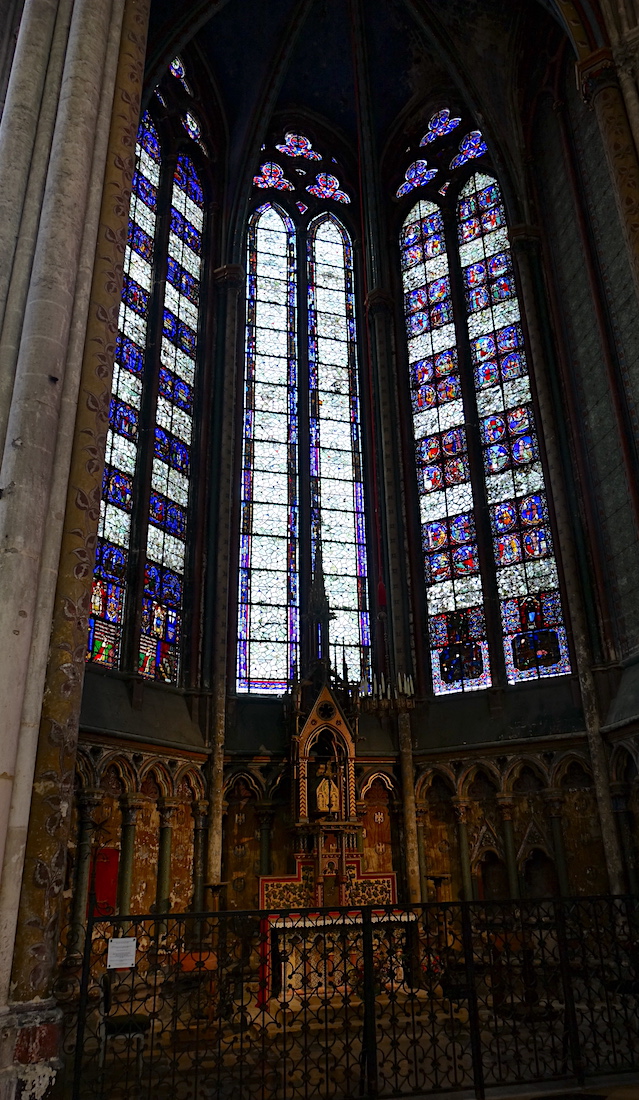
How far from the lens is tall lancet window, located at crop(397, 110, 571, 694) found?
545 inches

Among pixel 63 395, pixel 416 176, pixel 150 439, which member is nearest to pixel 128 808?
pixel 150 439

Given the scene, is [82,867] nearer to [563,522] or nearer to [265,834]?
[265,834]

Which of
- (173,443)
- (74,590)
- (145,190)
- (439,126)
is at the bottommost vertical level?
(74,590)

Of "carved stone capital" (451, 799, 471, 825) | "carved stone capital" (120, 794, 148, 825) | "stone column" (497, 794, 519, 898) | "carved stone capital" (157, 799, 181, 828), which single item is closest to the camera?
"carved stone capital" (120, 794, 148, 825)

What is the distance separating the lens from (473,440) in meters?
15.2

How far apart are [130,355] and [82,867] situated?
813 centimetres

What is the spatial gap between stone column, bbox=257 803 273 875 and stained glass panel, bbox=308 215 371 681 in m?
2.58

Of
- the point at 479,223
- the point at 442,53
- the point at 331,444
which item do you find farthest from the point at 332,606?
the point at 442,53

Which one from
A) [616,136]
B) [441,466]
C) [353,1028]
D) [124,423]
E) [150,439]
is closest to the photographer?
[353,1028]

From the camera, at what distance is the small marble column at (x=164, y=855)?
36.7 feet

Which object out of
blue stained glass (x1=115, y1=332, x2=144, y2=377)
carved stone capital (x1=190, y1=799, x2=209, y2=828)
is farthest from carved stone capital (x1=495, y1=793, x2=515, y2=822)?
blue stained glass (x1=115, y1=332, x2=144, y2=377)

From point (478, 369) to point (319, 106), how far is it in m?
7.91

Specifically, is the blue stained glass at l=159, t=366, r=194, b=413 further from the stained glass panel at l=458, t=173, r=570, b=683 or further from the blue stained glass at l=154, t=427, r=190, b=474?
the stained glass panel at l=458, t=173, r=570, b=683

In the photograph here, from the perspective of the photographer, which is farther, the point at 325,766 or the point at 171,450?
the point at 171,450
